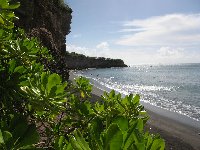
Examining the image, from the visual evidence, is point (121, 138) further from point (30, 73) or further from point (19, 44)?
point (19, 44)

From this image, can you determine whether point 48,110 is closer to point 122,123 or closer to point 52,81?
point 52,81

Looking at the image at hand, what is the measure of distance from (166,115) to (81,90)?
60.5 feet

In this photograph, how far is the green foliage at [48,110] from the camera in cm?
98

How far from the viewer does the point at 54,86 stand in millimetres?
1712

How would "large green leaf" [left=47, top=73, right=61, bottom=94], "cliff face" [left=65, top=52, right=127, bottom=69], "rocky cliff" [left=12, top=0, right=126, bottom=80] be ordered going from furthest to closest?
"cliff face" [left=65, top=52, right=127, bottom=69]
"rocky cliff" [left=12, top=0, right=126, bottom=80]
"large green leaf" [left=47, top=73, right=61, bottom=94]

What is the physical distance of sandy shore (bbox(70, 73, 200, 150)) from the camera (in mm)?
13281

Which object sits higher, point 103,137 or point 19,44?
point 19,44

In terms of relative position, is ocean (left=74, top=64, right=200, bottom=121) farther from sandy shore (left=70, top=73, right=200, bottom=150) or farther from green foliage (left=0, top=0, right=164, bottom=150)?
green foliage (left=0, top=0, right=164, bottom=150)

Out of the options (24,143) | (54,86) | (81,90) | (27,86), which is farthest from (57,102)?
(81,90)

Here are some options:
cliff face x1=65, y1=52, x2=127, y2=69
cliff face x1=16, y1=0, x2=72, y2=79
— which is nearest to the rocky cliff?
cliff face x1=16, y1=0, x2=72, y2=79

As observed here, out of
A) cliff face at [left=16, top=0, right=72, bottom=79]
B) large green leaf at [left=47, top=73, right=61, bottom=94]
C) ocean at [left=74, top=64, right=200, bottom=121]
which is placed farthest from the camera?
ocean at [left=74, top=64, right=200, bottom=121]

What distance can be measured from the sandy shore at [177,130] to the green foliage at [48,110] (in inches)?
434

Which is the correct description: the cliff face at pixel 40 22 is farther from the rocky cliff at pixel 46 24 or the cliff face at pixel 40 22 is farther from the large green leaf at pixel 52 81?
the large green leaf at pixel 52 81

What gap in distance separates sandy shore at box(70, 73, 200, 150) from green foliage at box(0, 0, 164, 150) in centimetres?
1104
